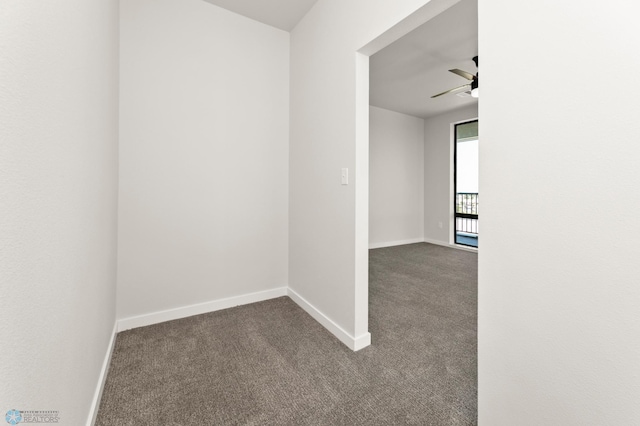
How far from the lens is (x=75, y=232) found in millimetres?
979

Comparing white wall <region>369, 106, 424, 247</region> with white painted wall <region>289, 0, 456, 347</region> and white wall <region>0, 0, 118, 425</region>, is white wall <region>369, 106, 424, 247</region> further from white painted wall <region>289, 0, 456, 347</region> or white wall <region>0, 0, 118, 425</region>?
white wall <region>0, 0, 118, 425</region>

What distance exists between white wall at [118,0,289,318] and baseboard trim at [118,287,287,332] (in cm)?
4

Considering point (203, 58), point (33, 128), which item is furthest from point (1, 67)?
point (203, 58)

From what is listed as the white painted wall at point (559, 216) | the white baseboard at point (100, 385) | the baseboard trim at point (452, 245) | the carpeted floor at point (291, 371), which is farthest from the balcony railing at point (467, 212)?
the white baseboard at point (100, 385)

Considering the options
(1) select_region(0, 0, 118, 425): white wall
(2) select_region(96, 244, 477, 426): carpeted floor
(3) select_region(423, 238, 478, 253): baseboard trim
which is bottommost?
(2) select_region(96, 244, 477, 426): carpeted floor

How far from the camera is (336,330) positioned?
6.57 ft

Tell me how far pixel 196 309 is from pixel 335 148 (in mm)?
1792

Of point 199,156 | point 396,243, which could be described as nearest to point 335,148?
point 199,156

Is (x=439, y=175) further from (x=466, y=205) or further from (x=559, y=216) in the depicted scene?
(x=559, y=216)

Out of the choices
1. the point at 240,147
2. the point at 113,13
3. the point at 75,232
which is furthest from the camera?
the point at 240,147

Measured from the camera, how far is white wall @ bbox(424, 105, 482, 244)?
537cm

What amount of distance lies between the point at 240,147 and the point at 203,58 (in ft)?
2.56

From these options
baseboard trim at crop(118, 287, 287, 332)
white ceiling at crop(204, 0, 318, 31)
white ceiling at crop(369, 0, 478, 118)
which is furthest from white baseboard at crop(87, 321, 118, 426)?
white ceiling at crop(369, 0, 478, 118)

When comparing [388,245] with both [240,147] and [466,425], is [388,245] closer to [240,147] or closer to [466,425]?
[240,147]
